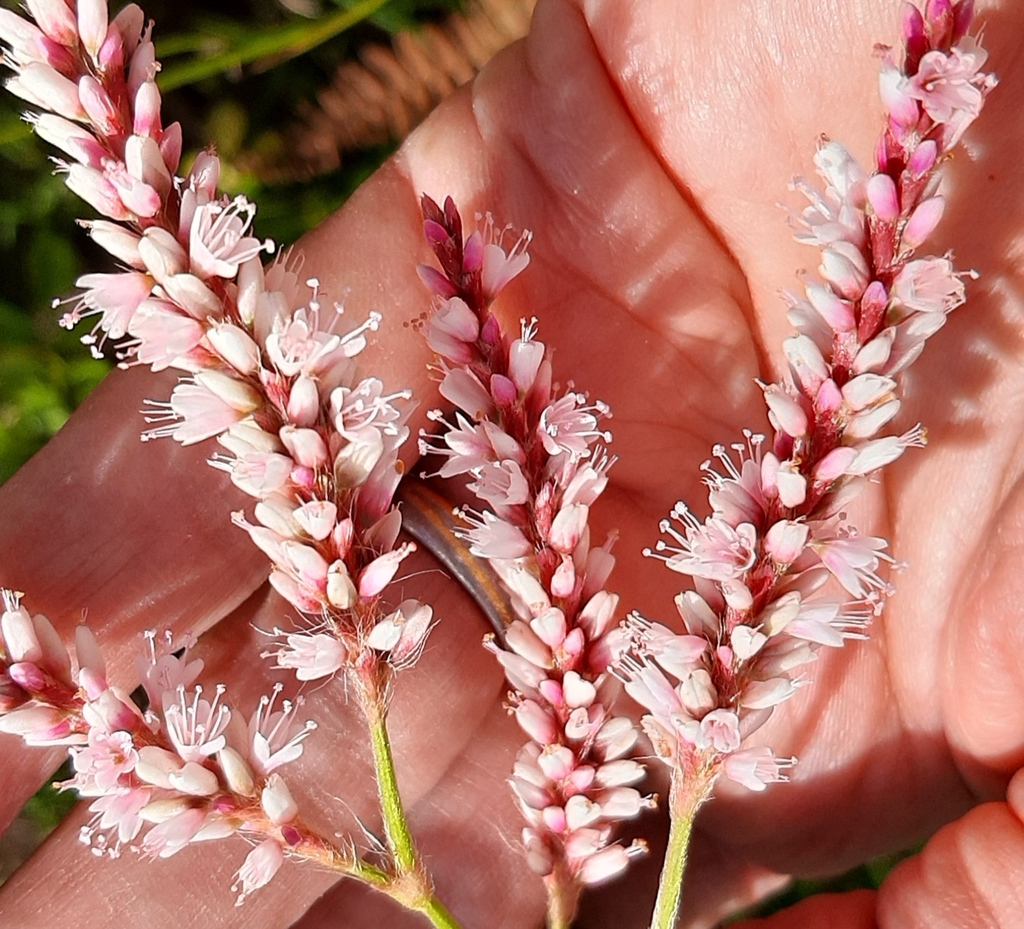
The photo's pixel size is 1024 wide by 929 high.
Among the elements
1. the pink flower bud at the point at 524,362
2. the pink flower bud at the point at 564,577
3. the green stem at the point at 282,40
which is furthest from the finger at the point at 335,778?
the green stem at the point at 282,40

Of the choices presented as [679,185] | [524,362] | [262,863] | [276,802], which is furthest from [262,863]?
[679,185]

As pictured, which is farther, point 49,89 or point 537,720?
point 537,720

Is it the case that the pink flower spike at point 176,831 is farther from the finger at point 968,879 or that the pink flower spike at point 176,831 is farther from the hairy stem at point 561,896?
the finger at point 968,879

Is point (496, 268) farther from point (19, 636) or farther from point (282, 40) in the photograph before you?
point (282, 40)

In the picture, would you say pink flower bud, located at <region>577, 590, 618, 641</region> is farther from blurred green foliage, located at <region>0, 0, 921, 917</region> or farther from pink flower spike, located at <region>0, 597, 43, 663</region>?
blurred green foliage, located at <region>0, 0, 921, 917</region>

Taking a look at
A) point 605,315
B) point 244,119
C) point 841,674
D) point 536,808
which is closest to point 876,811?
point 841,674
